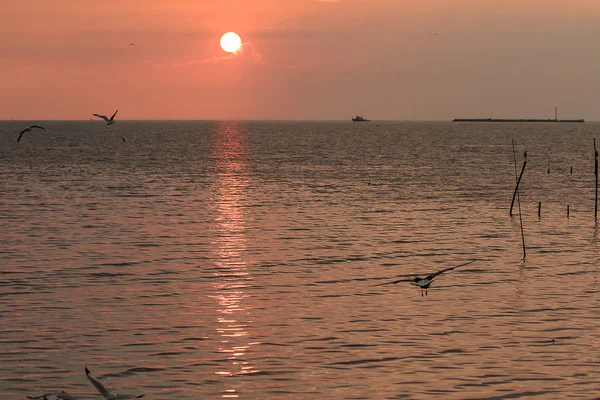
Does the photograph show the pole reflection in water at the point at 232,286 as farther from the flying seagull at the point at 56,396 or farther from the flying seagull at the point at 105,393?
the flying seagull at the point at 56,396

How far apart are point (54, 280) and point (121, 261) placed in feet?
15.2

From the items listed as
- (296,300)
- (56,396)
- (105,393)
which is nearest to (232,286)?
(296,300)

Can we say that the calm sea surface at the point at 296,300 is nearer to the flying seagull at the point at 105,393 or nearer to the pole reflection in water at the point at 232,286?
the pole reflection in water at the point at 232,286

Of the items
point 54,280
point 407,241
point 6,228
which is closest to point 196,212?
point 6,228

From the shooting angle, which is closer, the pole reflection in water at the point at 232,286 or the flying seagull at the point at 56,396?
the flying seagull at the point at 56,396

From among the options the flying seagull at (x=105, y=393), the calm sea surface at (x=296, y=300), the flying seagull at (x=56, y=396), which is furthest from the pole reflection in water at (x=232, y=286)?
the flying seagull at (x=56, y=396)

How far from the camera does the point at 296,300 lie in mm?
26031

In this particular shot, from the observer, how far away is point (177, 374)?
18594 mm

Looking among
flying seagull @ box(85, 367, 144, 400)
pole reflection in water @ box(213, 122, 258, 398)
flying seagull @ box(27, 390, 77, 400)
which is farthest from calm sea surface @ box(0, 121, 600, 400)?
flying seagull @ box(85, 367, 144, 400)

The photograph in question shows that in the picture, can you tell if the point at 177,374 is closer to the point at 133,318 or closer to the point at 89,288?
the point at 133,318

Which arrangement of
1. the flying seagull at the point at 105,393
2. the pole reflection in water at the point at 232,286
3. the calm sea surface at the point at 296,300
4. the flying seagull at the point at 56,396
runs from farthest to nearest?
the pole reflection in water at the point at 232,286 → the calm sea surface at the point at 296,300 → the flying seagull at the point at 56,396 → the flying seagull at the point at 105,393

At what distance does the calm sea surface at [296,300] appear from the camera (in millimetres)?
18438

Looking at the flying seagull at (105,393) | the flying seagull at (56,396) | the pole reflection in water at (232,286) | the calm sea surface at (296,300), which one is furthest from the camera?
the pole reflection in water at (232,286)

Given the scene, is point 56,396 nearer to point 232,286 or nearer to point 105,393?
point 105,393
